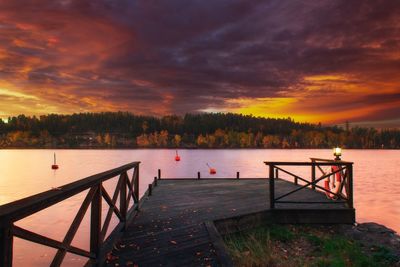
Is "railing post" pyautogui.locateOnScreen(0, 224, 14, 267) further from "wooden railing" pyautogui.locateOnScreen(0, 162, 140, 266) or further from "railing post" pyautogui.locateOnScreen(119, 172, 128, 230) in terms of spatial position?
"railing post" pyautogui.locateOnScreen(119, 172, 128, 230)

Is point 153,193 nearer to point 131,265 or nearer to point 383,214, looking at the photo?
point 131,265

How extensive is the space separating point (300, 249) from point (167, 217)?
3.93 m

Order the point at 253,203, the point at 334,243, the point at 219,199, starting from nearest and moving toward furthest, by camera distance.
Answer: the point at 334,243 < the point at 253,203 < the point at 219,199

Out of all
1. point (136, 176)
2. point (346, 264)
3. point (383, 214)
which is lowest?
point (383, 214)

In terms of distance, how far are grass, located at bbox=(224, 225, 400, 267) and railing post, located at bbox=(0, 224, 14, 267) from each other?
5.47 metres

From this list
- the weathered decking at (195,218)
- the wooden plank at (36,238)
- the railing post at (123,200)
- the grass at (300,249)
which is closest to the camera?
the wooden plank at (36,238)

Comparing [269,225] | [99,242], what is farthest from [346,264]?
[99,242]

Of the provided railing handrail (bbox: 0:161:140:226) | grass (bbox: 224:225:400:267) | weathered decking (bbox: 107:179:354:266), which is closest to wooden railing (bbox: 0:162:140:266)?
railing handrail (bbox: 0:161:140:226)

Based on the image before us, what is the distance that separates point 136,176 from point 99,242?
4655 millimetres

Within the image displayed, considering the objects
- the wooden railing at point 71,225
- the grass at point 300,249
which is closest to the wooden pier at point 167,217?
the wooden railing at point 71,225

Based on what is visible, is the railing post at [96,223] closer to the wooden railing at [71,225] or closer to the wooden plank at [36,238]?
the wooden railing at [71,225]

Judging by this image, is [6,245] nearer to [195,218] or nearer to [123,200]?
[123,200]

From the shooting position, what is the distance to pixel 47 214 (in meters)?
23.0

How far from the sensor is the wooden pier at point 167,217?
4.04 m
